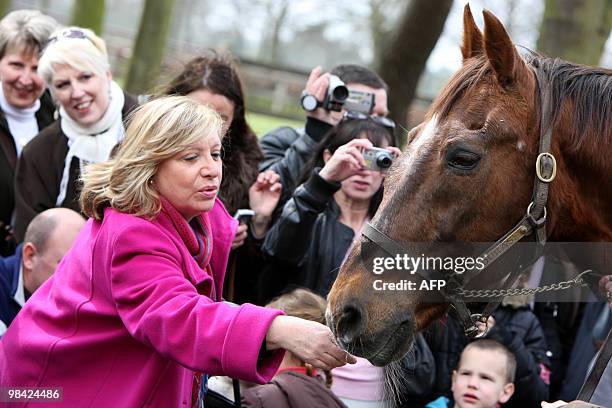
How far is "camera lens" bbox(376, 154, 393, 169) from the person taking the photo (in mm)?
3643

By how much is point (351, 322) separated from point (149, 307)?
614 millimetres

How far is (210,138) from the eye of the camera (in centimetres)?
285

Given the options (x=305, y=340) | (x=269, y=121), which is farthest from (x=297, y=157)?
(x=269, y=121)

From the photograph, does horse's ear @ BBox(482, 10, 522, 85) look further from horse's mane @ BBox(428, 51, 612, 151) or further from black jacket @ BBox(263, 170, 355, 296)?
black jacket @ BBox(263, 170, 355, 296)

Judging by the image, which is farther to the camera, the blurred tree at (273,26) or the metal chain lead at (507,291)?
the blurred tree at (273,26)

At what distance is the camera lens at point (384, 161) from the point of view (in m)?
3.64

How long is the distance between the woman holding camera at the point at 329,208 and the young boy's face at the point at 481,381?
2.71 feet

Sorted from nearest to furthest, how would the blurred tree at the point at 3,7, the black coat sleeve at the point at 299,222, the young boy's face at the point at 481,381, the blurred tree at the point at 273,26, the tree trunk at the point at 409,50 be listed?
1. the black coat sleeve at the point at 299,222
2. the young boy's face at the point at 481,381
3. the tree trunk at the point at 409,50
4. the blurred tree at the point at 3,7
5. the blurred tree at the point at 273,26

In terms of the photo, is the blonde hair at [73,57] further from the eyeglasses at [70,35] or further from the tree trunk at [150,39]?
the tree trunk at [150,39]

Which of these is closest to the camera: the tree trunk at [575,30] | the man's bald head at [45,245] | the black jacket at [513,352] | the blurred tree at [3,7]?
the man's bald head at [45,245]

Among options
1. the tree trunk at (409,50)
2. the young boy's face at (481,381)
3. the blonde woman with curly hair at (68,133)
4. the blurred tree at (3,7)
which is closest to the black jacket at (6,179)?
the blonde woman with curly hair at (68,133)

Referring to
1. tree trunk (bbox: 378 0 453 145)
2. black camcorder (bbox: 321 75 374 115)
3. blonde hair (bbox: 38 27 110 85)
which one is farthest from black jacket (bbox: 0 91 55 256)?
tree trunk (bbox: 378 0 453 145)

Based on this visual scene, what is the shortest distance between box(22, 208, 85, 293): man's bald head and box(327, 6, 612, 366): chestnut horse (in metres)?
1.76

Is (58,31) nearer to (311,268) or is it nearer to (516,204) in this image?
(311,268)
